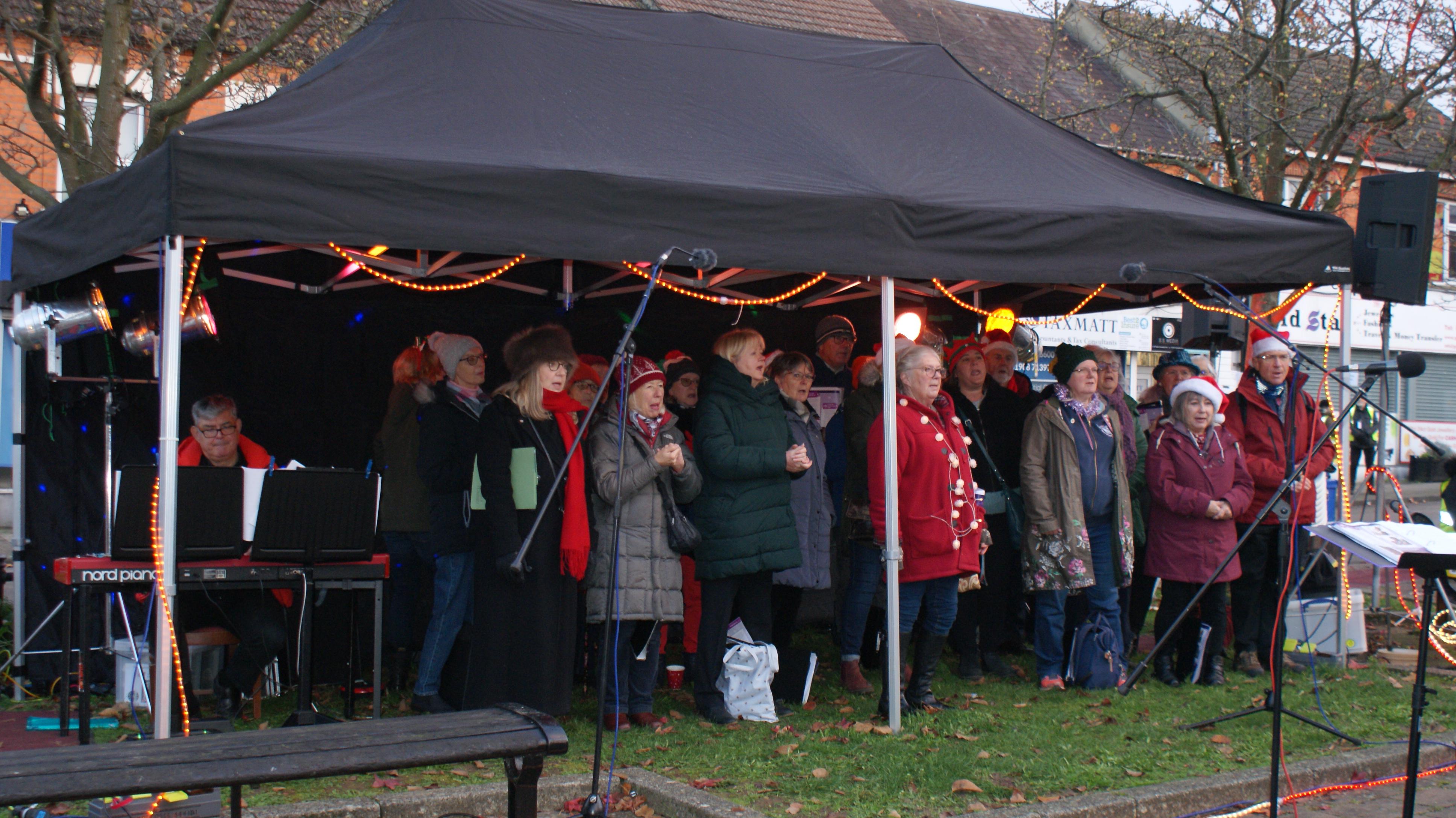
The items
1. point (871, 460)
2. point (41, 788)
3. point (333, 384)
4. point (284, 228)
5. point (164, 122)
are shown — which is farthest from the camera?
point (164, 122)

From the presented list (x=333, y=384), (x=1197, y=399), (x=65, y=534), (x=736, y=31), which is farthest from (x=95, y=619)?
(x=1197, y=399)

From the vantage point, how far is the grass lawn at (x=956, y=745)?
4582 mm

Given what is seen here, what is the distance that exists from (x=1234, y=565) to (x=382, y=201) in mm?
4719

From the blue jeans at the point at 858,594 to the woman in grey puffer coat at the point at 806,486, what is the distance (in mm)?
147

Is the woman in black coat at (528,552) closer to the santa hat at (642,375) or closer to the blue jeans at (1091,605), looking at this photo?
the santa hat at (642,375)

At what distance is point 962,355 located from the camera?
281 inches

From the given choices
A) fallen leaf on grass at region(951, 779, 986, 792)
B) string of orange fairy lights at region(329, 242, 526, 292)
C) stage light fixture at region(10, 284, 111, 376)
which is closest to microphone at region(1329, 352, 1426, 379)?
fallen leaf on grass at region(951, 779, 986, 792)

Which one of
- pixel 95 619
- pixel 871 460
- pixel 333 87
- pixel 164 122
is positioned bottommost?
pixel 95 619

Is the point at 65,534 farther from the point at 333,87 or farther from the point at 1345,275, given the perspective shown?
the point at 1345,275

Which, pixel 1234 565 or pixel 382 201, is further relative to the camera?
pixel 1234 565

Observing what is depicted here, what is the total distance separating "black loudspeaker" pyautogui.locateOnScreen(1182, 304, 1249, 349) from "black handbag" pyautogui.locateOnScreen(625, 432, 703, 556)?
4851 millimetres

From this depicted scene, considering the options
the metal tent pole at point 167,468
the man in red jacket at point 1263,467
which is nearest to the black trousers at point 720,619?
the metal tent pole at point 167,468

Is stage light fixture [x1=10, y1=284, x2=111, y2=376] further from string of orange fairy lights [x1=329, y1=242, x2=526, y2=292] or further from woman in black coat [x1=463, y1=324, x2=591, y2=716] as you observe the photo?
woman in black coat [x1=463, y1=324, x2=591, y2=716]

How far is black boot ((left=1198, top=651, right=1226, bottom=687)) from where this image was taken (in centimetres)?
669
